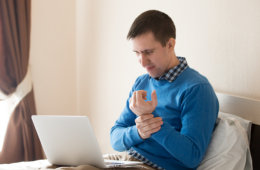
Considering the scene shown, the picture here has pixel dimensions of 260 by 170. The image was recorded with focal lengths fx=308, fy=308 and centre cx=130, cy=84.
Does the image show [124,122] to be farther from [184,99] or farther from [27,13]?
[27,13]

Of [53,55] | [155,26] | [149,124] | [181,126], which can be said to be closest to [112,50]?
[53,55]

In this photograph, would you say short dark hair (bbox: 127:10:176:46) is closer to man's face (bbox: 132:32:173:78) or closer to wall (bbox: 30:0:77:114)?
man's face (bbox: 132:32:173:78)

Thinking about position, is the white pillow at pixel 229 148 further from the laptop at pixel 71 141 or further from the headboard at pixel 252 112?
the laptop at pixel 71 141

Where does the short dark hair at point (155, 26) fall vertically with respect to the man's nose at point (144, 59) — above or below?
above

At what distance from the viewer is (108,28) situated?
246 cm

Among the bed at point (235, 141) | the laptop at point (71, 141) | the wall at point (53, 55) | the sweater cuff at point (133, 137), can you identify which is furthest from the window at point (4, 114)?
the sweater cuff at point (133, 137)

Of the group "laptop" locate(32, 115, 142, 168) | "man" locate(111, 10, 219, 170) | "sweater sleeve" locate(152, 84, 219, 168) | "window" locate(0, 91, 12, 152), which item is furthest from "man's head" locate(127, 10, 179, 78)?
"window" locate(0, 91, 12, 152)

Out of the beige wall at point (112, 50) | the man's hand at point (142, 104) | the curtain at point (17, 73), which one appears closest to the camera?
the man's hand at point (142, 104)

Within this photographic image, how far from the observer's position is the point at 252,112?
1.34m

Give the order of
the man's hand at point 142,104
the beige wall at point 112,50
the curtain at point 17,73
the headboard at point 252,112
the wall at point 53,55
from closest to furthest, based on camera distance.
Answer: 1. the man's hand at point 142,104
2. the headboard at point 252,112
3. the beige wall at point 112,50
4. the curtain at point 17,73
5. the wall at point 53,55

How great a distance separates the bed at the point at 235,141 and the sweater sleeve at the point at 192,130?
56 mm

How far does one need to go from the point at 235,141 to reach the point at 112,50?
142 centimetres

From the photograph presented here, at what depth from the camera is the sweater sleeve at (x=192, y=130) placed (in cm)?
119

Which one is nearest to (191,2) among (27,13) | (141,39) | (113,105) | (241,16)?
(241,16)
